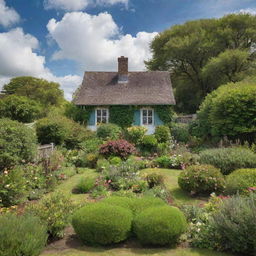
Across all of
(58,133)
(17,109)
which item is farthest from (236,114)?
(17,109)

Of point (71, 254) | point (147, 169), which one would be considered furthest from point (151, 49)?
point (71, 254)

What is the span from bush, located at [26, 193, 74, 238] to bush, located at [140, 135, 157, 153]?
31.1ft

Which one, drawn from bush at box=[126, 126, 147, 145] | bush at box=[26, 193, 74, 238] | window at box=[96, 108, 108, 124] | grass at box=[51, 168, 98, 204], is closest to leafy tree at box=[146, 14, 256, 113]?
window at box=[96, 108, 108, 124]

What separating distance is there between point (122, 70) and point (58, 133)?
9.46m

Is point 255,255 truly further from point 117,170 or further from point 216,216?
point 117,170

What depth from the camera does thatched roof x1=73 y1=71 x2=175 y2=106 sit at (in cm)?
1889

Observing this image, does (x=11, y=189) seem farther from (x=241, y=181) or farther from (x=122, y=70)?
(x=122, y=70)

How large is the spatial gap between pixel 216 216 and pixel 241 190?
2.23 metres

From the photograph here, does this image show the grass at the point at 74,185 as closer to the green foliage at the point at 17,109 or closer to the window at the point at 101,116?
the window at the point at 101,116

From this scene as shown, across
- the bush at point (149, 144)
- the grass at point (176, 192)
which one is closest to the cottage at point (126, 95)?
the bush at point (149, 144)

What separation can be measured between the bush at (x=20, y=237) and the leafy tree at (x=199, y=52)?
27028 mm

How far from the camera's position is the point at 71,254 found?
429 centimetres

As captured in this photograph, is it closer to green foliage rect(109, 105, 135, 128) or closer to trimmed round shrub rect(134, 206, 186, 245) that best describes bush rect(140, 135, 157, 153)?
green foliage rect(109, 105, 135, 128)

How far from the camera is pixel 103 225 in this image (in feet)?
14.8
